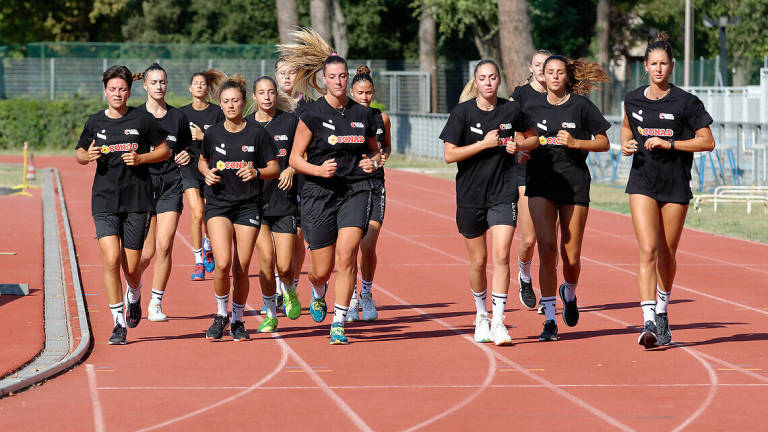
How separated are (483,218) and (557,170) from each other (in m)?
0.71

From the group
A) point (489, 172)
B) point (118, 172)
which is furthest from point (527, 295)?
point (118, 172)

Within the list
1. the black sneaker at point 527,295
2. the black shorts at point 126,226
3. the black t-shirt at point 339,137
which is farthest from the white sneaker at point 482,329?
the black shorts at point 126,226

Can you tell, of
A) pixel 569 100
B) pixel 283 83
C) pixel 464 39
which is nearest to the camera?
pixel 569 100

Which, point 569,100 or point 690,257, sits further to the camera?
point 690,257

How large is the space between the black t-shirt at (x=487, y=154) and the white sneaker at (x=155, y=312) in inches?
113

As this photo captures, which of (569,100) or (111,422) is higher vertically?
(569,100)

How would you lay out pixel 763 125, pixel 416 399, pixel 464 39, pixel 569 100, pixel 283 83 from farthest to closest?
pixel 464 39, pixel 763 125, pixel 283 83, pixel 569 100, pixel 416 399

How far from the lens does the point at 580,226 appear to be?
10.1 metres

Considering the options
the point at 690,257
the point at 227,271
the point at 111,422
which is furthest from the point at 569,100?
the point at 690,257

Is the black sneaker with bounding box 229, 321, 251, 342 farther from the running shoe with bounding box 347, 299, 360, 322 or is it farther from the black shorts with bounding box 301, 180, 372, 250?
the running shoe with bounding box 347, 299, 360, 322

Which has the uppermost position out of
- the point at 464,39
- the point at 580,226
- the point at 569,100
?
the point at 464,39

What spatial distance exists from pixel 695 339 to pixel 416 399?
314 cm

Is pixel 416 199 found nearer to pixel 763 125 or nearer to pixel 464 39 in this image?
pixel 763 125

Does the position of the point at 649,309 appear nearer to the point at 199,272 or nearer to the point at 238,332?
the point at 238,332
